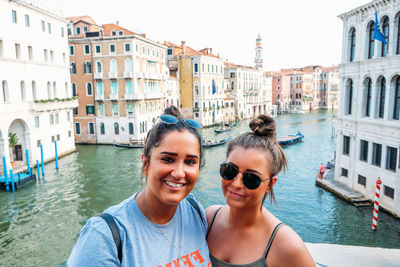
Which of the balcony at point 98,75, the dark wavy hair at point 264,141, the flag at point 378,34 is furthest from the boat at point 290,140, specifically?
the dark wavy hair at point 264,141

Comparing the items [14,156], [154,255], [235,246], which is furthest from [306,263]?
[14,156]

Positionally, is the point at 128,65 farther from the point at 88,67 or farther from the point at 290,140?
the point at 290,140

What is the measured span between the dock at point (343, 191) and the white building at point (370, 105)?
23 centimetres

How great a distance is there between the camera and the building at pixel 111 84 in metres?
24.8

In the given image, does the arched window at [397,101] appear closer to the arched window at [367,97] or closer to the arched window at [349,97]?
the arched window at [367,97]

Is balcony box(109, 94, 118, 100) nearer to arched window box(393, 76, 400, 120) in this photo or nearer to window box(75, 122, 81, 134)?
window box(75, 122, 81, 134)

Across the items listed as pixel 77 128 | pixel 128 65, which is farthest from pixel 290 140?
pixel 77 128

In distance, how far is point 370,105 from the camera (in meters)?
11.8

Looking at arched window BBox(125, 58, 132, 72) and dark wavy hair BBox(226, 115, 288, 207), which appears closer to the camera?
dark wavy hair BBox(226, 115, 288, 207)

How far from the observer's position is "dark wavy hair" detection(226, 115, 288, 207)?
1.87 meters

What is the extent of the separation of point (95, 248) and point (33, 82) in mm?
19447

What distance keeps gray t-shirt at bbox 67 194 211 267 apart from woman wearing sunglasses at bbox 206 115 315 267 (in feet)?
0.55

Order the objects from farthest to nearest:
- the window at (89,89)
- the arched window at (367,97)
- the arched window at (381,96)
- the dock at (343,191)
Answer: the window at (89,89), the arched window at (367,97), the dock at (343,191), the arched window at (381,96)

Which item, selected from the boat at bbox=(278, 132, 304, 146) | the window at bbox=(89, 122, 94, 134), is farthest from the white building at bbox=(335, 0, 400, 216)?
the window at bbox=(89, 122, 94, 134)
